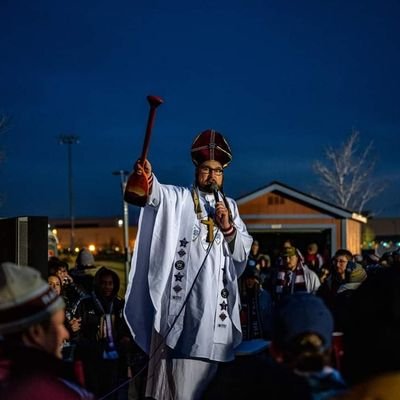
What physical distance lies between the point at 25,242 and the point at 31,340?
13.6 feet

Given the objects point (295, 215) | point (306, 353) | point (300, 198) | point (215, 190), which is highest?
point (300, 198)

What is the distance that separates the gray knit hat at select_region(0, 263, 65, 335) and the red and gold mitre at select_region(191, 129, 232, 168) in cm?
273

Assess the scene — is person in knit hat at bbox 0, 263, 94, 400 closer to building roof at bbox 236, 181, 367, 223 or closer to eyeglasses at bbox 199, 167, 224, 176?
eyeglasses at bbox 199, 167, 224, 176

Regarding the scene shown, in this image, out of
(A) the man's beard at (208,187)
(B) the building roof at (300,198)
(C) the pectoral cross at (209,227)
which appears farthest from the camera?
(B) the building roof at (300,198)

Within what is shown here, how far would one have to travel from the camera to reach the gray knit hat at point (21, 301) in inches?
117

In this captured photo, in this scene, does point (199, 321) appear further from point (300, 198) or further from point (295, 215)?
point (300, 198)

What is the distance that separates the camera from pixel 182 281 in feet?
17.7

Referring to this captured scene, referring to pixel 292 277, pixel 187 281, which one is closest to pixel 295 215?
pixel 292 277

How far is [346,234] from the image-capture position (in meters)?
26.1

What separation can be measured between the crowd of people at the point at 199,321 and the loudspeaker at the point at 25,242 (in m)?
0.33

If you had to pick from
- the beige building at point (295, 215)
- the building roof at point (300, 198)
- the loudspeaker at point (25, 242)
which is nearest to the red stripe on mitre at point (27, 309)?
the loudspeaker at point (25, 242)

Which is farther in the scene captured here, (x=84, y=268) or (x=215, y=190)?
(x=84, y=268)

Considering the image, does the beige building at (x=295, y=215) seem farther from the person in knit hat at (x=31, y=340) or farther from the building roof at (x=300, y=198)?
the person in knit hat at (x=31, y=340)

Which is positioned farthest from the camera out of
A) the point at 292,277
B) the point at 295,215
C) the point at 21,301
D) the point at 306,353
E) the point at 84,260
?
the point at 295,215
